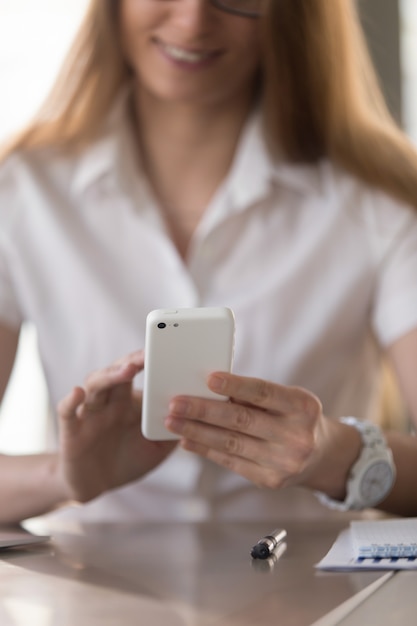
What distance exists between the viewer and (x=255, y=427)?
3.81ft

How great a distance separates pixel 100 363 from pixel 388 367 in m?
0.55

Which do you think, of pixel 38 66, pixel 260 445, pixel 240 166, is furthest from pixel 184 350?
pixel 38 66

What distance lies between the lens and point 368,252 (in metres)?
1.66

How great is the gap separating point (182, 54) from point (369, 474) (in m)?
0.73

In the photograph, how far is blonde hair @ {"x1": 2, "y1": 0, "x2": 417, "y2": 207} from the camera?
170cm

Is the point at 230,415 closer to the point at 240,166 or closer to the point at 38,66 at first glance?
the point at 240,166

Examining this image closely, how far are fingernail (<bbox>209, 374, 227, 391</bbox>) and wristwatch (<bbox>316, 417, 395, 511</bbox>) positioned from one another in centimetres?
32

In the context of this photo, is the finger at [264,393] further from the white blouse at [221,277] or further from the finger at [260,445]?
the white blouse at [221,277]

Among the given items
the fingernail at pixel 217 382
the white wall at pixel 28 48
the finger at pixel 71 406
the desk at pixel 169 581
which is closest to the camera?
the desk at pixel 169 581

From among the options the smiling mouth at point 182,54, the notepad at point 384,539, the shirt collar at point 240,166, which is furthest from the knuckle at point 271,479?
the smiling mouth at point 182,54

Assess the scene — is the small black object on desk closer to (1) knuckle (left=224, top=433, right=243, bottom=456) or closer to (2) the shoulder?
(1) knuckle (left=224, top=433, right=243, bottom=456)

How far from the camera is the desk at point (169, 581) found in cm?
82

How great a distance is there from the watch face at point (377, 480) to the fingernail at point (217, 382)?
1.10 feet

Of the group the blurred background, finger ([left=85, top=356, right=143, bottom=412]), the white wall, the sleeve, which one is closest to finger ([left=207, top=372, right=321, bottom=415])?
finger ([left=85, top=356, right=143, bottom=412])
